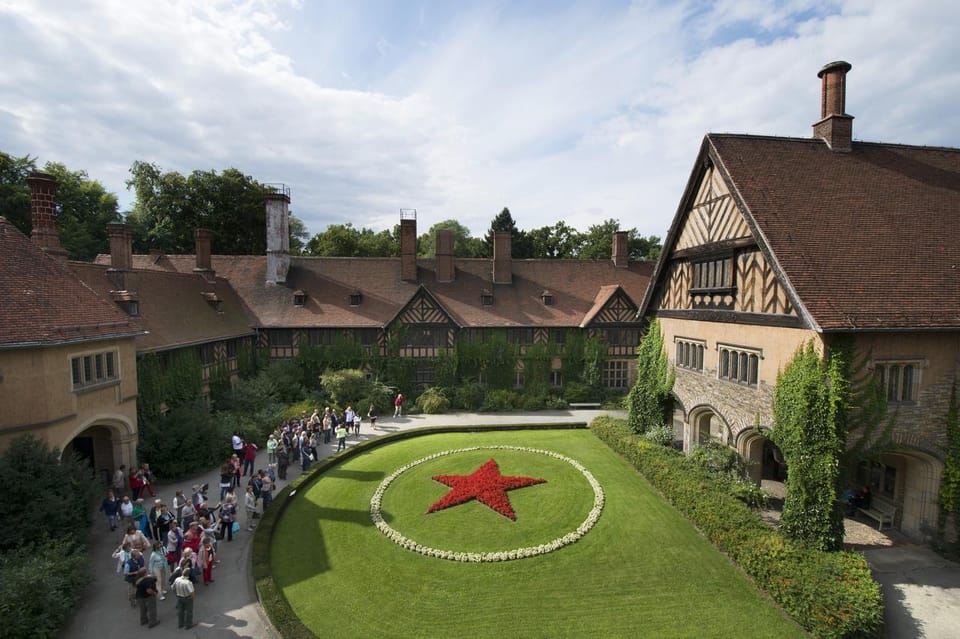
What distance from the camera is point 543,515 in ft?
52.0

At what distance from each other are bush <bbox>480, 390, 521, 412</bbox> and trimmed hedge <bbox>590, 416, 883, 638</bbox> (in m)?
13.9

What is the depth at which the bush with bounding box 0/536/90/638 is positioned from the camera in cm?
943

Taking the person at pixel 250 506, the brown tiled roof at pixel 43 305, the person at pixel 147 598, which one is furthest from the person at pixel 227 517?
the brown tiled roof at pixel 43 305

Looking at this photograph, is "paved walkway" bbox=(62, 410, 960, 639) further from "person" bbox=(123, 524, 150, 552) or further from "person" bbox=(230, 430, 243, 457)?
"person" bbox=(230, 430, 243, 457)

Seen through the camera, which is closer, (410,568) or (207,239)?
(410,568)

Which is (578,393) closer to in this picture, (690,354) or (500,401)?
(500,401)

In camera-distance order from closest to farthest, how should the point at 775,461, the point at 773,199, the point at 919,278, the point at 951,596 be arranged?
the point at 951,596
the point at 919,278
the point at 773,199
the point at 775,461

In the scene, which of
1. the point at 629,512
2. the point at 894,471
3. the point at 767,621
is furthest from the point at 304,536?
the point at 894,471

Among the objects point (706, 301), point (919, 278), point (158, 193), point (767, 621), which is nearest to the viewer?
point (767, 621)

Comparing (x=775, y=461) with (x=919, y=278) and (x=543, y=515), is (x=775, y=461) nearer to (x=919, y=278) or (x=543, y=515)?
(x=919, y=278)

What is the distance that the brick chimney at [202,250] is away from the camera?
31016mm

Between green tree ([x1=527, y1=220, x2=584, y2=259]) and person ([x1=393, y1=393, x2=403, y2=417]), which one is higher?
green tree ([x1=527, y1=220, x2=584, y2=259])

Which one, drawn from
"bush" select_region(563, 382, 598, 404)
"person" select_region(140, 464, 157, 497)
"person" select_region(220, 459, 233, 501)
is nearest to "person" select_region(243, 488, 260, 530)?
"person" select_region(220, 459, 233, 501)

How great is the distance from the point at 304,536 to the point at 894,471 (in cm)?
1996
